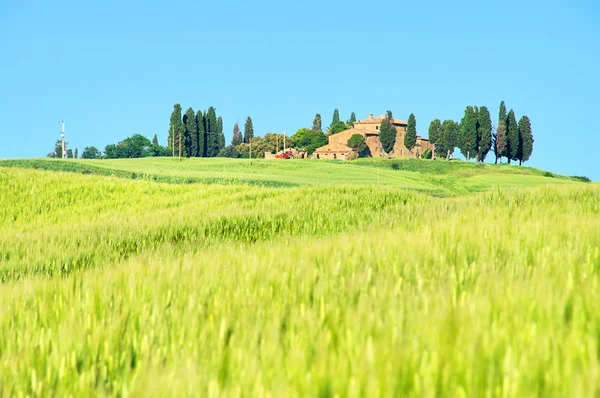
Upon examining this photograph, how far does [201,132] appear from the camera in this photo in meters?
105

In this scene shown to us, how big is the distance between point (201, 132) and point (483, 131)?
49.7 metres

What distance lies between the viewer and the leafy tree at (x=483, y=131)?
93.7 meters

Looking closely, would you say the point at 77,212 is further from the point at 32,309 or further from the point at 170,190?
the point at 32,309

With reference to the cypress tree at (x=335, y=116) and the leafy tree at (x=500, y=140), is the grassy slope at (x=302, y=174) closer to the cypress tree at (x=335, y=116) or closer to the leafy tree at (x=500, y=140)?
the leafy tree at (x=500, y=140)

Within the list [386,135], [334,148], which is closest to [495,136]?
[386,135]

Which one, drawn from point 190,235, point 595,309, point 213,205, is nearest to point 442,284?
point 595,309

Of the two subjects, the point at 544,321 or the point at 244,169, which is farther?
the point at 244,169

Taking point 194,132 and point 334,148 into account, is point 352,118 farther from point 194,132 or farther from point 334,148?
point 194,132

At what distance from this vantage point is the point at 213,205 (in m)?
17.0

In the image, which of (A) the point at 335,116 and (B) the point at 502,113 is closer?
(B) the point at 502,113

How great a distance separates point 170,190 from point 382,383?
22.7 m

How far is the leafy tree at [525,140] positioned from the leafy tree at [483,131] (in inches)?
245

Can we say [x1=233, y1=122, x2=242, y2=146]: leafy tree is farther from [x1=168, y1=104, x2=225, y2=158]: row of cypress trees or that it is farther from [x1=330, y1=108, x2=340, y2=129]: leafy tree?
[x1=168, y1=104, x2=225, y2=158]: row of cypress trees

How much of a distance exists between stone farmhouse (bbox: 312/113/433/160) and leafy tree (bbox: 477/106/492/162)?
3315 centimetres
